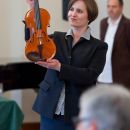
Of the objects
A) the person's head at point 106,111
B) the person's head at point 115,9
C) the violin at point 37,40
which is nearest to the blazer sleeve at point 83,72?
the violin at point 37,40

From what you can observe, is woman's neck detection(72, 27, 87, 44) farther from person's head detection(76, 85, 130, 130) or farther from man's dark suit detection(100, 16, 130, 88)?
man's dark suit detection(100, 16, 130, 88)

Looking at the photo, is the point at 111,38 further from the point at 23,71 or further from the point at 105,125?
the point at 105,125

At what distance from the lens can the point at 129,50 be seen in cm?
414

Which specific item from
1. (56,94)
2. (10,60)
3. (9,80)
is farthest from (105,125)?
(10,60)

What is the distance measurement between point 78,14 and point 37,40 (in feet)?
0.95

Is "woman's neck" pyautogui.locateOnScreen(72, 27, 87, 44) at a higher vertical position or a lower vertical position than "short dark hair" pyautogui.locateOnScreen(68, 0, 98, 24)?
lower

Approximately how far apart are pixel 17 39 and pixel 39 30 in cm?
261

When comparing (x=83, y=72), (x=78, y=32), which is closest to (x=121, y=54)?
(x=78, y=32)

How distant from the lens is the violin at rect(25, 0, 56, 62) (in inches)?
92.0

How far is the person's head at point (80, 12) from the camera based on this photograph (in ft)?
7.75

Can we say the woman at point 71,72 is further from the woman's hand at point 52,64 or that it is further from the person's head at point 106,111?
the person's head at point 106,111

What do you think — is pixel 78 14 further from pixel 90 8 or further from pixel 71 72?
pixel 71 72

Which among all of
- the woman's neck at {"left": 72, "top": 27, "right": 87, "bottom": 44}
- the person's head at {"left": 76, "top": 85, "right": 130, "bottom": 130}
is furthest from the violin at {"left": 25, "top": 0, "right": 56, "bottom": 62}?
the person's head at {"left": 76, "top": 85, "right": 130, "bottom": 130}

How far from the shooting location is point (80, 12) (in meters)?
2.37
